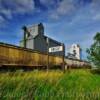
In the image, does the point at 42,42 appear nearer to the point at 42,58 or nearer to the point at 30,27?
the point at 30,27

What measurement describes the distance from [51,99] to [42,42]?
2989cm

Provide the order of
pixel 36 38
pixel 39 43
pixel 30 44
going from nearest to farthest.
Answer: pixel 30 44
pixel 36 38
pixel 39 43

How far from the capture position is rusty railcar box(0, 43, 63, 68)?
13134 millimetres

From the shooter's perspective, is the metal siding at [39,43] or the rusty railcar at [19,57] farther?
the metal siding at [39,43]

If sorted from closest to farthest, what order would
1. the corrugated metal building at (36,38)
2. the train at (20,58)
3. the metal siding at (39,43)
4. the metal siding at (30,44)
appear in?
the train at (20,58) < the metal siding at (30,44) < the corrugated metal building at (36,38) < the metal siding at (39,43)

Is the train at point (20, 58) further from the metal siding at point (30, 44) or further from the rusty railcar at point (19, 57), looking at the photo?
the metal siding at point (30, 44)

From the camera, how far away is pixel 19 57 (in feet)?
48.6

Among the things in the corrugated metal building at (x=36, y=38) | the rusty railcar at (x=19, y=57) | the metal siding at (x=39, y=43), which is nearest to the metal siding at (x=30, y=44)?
the corrugated metal building at (x=36, y=38)

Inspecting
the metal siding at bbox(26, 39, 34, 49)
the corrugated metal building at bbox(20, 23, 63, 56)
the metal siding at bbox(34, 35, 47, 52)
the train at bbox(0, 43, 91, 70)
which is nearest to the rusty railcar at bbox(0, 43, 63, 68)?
the train at bbox(0, 43, 91, 70)

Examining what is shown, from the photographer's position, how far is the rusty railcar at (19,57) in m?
13.1

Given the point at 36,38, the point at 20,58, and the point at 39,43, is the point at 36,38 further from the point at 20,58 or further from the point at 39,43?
the point at 20,58

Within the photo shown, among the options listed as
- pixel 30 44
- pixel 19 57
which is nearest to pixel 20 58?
pixel 19 57

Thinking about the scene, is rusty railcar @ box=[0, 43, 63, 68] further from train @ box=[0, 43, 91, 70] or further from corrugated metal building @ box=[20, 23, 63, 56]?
corrugated metal building @ box=[20, 23, 63, 56]

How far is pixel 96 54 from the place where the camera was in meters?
13.8
